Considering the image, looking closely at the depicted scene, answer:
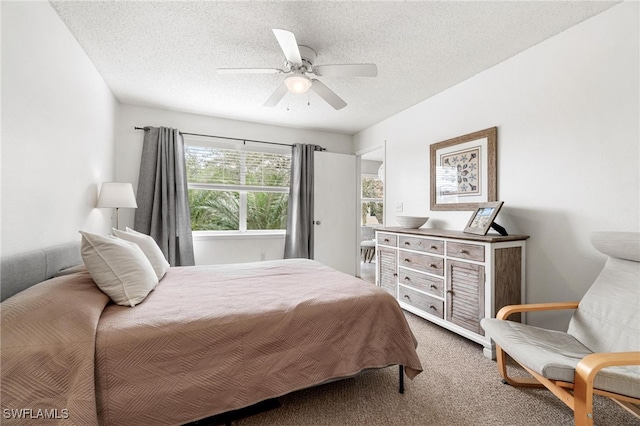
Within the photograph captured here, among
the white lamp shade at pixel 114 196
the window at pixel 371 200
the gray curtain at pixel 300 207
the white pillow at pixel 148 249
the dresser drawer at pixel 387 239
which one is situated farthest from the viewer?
the window at pixel 371 200

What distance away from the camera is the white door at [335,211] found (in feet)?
15.3

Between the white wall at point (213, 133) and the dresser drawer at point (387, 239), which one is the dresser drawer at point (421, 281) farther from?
the white wall at point (213, 133)

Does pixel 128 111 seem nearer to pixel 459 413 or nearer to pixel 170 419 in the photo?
pixel 170 419

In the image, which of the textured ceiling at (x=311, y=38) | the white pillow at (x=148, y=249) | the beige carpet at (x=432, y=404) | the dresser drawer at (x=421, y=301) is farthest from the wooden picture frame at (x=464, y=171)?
the white pillow at (x=148, y=249)

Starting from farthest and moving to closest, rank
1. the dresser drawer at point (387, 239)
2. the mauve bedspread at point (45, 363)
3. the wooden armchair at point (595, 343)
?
the dresser drawer at point (387, 239), the wooden armchair at point (595, 343), the mauve bedspread at point (45, 363)

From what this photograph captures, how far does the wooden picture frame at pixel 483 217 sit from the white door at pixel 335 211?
96.4 inches

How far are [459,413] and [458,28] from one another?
2.64 meters

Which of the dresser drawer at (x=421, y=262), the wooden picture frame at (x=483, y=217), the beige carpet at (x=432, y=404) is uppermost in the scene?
the wooden picture frame at (x=483, y=217)

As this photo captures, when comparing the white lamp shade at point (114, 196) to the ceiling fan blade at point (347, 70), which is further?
the white lamp shade at point (114, 196)

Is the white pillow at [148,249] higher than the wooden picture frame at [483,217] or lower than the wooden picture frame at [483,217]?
lower

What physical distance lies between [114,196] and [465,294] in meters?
3.50

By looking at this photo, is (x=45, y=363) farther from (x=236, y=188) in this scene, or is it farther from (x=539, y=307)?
(x=236, y=188)

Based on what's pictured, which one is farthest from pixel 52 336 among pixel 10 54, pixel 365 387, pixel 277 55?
pixel 277 55

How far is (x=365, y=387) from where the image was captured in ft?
6.03
